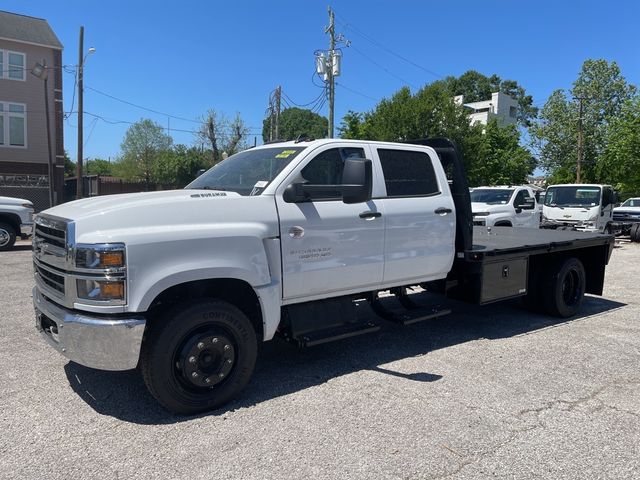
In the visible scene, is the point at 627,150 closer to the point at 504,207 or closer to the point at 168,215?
the point at 504,207

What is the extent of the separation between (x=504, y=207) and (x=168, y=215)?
12.0 metres

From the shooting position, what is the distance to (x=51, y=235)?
387 cm

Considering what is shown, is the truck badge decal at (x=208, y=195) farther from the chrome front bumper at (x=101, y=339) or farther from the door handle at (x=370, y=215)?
the door handle at (x=370, y=215)

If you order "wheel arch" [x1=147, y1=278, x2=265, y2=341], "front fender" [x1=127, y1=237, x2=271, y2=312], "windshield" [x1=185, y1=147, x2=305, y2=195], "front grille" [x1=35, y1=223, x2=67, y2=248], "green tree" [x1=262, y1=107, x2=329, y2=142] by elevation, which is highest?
"green tree" [x1=262, y1=107, x2=329, y2=142]

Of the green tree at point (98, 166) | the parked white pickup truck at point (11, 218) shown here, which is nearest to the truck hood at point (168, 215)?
the parked white pickup truck at point (11, 218)

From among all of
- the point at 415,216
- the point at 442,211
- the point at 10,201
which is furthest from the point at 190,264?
the point at 10,201

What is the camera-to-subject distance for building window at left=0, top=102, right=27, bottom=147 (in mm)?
29594

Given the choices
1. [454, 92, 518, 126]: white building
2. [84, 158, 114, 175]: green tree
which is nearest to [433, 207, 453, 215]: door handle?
[454, 92, 518, 126]: white building

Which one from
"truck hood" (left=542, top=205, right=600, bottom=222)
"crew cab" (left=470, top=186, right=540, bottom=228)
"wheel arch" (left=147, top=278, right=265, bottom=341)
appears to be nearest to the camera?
"wheel arch" (left=147, top=278, right=265, bottom=341)

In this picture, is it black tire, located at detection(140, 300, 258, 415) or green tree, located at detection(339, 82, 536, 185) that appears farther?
green tree, located at detection(339, 82, 536, 185)

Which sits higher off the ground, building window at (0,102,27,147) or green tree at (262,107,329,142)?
green tree at (262,107,329,142)

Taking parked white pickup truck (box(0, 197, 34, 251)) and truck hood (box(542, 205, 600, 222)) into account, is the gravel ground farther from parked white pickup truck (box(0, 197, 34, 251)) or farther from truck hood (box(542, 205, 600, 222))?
truck hood (box(542, 205, 600, 222))

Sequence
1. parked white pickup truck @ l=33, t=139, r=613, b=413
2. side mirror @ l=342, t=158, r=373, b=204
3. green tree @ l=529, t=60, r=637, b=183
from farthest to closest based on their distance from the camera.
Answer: green tree @ l=529, t=60, r=637, b=183 < side mirror @ l=342, t=158, r=373, b=204 < parked white pickup truck @ l=33, t=139, r=613, b=413

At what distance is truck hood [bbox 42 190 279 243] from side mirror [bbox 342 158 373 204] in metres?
0.63
